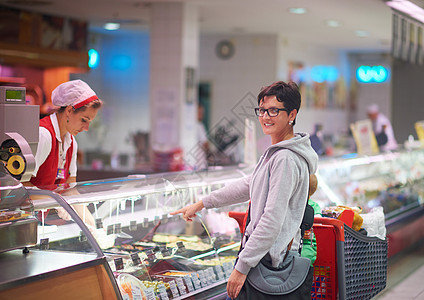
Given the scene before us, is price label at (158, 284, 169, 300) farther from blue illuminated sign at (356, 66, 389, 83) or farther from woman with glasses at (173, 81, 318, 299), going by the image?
blue illuminated sign at (356, 66, 389, 83)

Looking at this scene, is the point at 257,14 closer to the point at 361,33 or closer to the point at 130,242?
the point at 361,33

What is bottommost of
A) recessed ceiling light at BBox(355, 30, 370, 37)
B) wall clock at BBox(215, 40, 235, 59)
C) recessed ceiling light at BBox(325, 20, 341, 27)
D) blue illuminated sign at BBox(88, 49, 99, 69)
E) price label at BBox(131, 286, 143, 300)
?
price label at BBox(131, 286, 143, 300)

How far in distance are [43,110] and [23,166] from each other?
793cm

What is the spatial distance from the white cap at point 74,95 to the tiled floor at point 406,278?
3074 mm

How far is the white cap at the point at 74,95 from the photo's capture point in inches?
123

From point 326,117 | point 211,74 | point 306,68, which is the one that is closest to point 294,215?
point 211,74

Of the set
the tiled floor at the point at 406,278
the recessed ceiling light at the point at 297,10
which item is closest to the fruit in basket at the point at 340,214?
the tiled floor at the point at 406,278

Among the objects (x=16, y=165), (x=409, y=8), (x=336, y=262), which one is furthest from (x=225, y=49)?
(x=16, y=165)

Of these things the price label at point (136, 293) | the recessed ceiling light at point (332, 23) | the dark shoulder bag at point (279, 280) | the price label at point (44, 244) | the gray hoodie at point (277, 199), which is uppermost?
the recessed ceiling light at point (332, 23)

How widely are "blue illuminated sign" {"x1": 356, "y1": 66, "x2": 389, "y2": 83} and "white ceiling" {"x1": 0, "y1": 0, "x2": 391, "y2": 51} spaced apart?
3.72 m

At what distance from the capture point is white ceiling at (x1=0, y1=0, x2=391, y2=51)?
367 inches

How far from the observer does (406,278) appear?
5.59 metres

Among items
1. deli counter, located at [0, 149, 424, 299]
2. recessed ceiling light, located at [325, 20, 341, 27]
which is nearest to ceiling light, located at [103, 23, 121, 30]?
recessed ceiling light, located at [325, 20, 341, 27]

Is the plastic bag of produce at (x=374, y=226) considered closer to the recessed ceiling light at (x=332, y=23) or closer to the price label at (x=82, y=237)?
the price label at (x=82, y=237)
